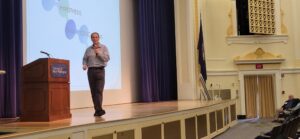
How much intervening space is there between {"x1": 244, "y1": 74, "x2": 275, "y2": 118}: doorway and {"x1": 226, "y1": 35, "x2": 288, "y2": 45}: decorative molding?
1.27 metres

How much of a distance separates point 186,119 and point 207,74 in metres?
7.46

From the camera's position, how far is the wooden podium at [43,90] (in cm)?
468

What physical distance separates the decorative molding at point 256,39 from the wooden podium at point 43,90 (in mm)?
10384

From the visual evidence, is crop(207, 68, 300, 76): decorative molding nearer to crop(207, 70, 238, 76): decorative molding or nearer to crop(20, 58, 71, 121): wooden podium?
crop(207, 70, 238, 76): decorative molding

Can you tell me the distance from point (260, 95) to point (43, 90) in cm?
1125

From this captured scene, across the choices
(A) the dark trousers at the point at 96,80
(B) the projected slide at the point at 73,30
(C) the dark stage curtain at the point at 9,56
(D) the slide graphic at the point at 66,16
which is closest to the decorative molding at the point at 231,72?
(B) the projected slide at the point at 73,30

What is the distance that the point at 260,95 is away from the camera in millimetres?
14586

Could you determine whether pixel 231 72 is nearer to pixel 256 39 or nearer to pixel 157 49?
pixel 256 39

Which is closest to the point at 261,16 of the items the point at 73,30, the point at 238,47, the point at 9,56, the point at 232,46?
the point at 238,47

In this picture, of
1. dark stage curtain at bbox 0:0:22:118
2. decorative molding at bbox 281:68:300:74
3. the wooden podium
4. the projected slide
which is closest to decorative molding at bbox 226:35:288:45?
decorative molding at bbox 281:68:300:74

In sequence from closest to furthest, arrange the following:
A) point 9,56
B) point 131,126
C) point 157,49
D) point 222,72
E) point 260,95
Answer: point 131,126
point 9,56
point 157,49
point 222,72
point 260,95

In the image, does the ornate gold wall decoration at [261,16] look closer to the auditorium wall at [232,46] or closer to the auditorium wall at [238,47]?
the auditorium wall at [238,47]

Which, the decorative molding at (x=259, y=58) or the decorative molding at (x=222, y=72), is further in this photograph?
the decorative molding at (x=259, y=58)

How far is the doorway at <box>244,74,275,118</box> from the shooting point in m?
14.5
